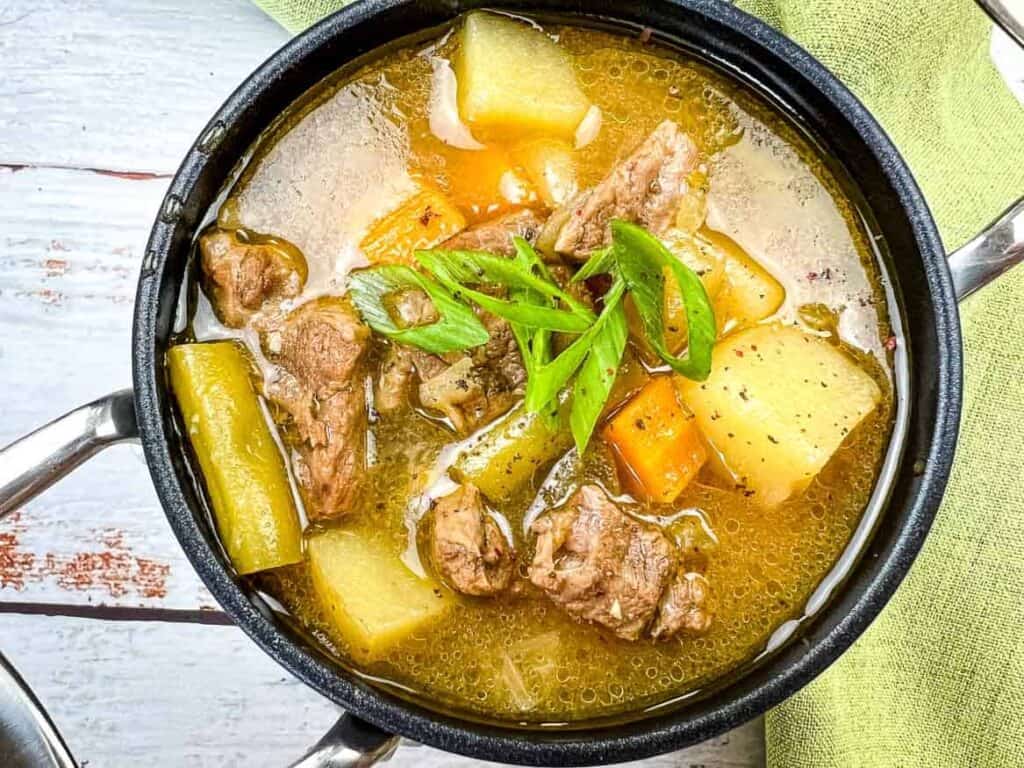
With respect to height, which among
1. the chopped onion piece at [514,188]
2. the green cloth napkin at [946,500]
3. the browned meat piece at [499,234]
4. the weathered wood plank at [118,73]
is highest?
the weathered wood plank at [118,73]

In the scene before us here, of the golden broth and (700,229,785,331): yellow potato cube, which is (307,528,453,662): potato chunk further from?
(700,229,785,331): yellow potato cube

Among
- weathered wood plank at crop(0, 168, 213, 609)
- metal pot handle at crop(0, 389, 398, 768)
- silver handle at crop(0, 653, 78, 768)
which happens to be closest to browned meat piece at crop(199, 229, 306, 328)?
metal pot handle at crop(0, 389, 398, 768)

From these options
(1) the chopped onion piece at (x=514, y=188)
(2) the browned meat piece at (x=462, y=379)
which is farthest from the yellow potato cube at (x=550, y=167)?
(2) the browned meat piece at (x=462, y=379)

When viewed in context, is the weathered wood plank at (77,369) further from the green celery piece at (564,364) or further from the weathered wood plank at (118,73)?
the green celery piece at (564,364)

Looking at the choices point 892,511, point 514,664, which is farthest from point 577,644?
point 892,511

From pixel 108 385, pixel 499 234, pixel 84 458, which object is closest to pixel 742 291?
pixel 499 234

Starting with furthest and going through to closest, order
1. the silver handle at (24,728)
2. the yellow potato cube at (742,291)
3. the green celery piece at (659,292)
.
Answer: the silver handle at (24,728)
the yellow potato cube at (742,291)
the green celery piece at (659,292)
